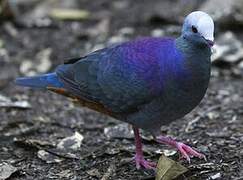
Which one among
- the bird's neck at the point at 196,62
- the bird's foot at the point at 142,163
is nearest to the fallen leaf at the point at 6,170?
the bird's foot at the point at 142,163

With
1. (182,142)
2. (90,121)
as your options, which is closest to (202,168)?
(182,142)

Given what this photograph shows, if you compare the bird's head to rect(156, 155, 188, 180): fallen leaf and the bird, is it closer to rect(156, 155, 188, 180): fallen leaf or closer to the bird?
the bird

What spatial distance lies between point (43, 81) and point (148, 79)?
0.97m

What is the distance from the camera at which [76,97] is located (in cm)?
391

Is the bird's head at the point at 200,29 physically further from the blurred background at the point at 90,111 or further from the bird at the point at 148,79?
the blurred background at the point at 90,111

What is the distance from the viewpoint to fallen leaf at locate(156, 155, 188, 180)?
3.36 metres

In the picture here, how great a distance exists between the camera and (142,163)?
3.76 metres

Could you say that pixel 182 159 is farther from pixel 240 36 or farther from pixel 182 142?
pixel 240 36

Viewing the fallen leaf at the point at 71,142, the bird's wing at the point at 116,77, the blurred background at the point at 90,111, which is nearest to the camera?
the bird's wing at the point at 116,77

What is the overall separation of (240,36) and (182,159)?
8.01 feet

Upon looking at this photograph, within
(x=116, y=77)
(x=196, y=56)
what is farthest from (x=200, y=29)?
(x=116, y=77)

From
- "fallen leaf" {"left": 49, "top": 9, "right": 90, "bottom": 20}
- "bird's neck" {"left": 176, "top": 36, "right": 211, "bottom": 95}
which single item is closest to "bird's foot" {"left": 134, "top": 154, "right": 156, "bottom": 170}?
"bird's neck" {"left": 176, "top": 36, "right": 211, "bottom": 95}

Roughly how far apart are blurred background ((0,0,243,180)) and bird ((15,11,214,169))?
31 centimetres

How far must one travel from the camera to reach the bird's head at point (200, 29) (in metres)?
3.13
